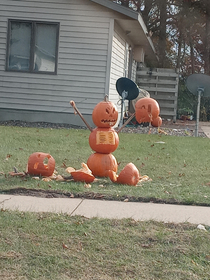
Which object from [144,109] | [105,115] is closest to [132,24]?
[144,109]

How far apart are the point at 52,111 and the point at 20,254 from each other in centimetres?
1050

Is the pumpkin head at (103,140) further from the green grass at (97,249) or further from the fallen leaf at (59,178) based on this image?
the green grass at (97,249)

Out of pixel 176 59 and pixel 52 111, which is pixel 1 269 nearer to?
pixel 52 111

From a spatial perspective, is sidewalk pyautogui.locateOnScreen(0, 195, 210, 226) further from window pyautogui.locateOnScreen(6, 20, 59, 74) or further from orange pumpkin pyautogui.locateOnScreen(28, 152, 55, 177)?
window pyautogui.locateOnScreen(6, 20, 59, 74)

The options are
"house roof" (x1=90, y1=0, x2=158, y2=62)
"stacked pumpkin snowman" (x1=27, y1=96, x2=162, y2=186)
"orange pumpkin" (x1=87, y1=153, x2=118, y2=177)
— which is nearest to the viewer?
"stacked pumpkin snowman" (x1=27, y1=96, x2=162, y2=186)

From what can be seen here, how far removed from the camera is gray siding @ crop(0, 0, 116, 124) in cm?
1327

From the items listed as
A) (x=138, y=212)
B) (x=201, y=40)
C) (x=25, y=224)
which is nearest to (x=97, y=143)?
(x=138, y=212)

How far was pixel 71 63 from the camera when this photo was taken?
13.5m

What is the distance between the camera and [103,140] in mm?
6199

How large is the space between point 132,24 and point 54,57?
2.91 m

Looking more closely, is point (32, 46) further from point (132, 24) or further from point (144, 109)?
point (144, 109)

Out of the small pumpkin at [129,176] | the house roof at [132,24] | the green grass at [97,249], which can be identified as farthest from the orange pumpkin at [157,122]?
the green grass at [97,249]

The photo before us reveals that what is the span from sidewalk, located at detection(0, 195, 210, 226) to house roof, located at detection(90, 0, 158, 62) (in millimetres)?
8922

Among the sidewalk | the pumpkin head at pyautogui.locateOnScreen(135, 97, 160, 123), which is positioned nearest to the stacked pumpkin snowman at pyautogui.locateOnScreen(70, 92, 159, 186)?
the pumpkin head at pyautogui.locateOnScreen(135, 97, 160, 123)
